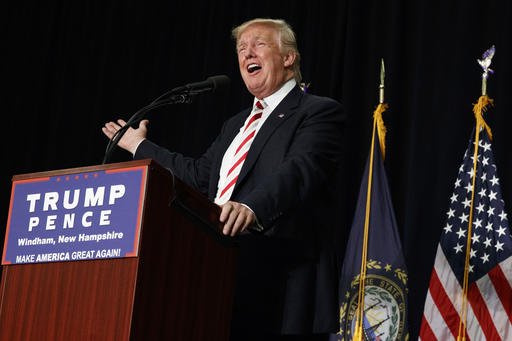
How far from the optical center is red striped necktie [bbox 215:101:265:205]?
226 cm

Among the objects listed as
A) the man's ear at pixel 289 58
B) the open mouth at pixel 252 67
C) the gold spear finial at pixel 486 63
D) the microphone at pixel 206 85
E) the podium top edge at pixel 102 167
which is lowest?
the podium top edge at pixel 102 167

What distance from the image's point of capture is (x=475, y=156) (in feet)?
12.6

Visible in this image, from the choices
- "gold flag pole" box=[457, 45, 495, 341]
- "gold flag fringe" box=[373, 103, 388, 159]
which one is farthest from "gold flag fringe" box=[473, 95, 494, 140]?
"gold flag fringe" box=[373, 103, 388, 159]

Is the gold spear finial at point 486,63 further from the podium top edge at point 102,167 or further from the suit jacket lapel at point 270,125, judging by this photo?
the podium top edge at point 102,167

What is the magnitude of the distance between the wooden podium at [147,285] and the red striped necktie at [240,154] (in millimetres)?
450

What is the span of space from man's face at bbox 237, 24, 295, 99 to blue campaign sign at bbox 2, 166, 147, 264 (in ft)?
3.14

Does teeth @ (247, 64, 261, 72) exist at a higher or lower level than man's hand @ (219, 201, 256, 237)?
higher

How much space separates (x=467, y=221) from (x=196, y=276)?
2413 millimetres

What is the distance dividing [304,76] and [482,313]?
1922 millimetres

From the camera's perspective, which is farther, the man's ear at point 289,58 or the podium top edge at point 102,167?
the man's ear at point 289,58

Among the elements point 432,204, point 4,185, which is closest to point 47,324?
point 432,204

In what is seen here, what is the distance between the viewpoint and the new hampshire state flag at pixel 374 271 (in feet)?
12.2

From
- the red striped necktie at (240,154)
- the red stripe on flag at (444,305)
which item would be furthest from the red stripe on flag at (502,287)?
the red striped necktie at (240,154)

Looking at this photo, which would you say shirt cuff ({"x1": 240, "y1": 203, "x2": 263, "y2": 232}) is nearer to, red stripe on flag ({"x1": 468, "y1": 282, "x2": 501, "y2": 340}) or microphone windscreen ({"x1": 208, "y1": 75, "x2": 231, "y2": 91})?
microphone windscreen ({"x1": 208, "y1": 75, "x2": 231, "y2": 91})
